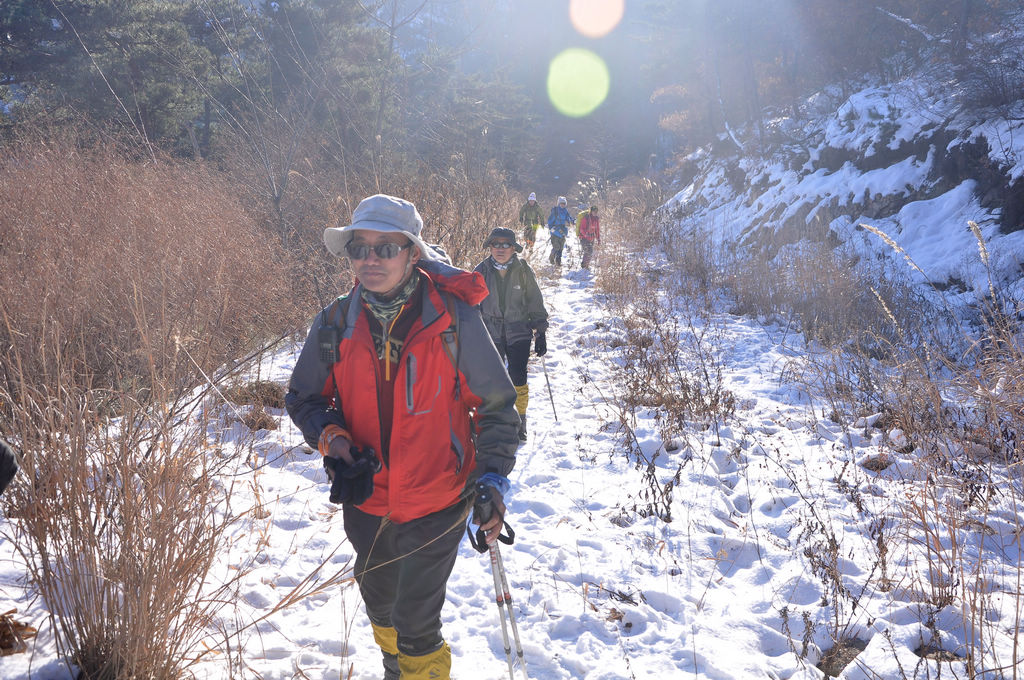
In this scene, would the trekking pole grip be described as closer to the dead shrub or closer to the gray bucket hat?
the gray bucket hat

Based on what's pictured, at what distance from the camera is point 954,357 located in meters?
6.98

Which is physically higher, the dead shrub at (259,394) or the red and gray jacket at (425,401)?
the red and gray jacket at (425,401)

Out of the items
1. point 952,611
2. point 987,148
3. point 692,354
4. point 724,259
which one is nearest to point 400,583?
point 952,611

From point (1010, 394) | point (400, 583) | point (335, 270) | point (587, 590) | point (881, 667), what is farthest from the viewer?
point (335, 270)

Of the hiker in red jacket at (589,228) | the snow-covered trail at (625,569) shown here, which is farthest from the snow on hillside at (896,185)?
the snow-covered trail at (625,569)

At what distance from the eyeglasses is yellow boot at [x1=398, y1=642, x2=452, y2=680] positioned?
1383 millimetres

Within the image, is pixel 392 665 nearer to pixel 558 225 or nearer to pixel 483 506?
pixel 483 506

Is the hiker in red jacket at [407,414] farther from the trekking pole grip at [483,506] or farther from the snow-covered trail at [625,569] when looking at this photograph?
the snow-covered trail at [625,569]

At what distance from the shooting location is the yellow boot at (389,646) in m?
2.12

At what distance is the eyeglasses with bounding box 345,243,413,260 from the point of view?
6.59ft

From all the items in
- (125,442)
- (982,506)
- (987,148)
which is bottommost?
(982,506)

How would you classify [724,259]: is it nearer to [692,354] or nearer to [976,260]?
[976,260]

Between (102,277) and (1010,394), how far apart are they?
6709 mm

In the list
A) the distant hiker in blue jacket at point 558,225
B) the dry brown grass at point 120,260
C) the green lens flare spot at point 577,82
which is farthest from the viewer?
the green lens flare spot at point 577,82
